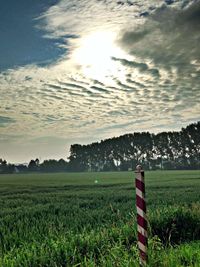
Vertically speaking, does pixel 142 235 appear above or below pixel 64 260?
above

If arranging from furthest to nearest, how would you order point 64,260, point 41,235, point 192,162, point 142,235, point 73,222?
point 192,162 → point 73,222 → point 41,235 → point 64,260 → point 142,235

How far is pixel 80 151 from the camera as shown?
641 feet

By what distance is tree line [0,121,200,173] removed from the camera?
145625 mm

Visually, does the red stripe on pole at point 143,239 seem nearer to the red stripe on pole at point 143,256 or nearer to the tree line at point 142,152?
the red stripe on pole at point 143,256

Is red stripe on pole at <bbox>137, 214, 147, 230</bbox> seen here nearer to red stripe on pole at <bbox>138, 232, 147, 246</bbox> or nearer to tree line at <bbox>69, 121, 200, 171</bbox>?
red stripe on pole at <bbox>138, 232, 147, 246</bbox>

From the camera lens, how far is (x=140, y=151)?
166 meters

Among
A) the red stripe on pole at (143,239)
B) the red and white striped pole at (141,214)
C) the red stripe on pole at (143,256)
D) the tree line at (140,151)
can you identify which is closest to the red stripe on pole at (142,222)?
the red and white striped pole at (141,214)

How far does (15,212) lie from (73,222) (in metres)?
4.98

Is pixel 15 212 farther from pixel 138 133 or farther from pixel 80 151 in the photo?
pixel 80 151

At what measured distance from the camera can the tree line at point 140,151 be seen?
146 meters

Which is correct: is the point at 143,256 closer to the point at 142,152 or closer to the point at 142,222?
the point at 142,222

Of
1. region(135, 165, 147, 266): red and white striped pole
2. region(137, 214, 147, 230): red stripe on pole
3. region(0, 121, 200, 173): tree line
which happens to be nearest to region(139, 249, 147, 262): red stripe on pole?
region(135, 165, 147, 266): red and white striped pole

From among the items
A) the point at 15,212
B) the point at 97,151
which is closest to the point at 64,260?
the point at 15,212

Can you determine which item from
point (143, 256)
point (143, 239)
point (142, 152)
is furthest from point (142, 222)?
point (142, 152)
